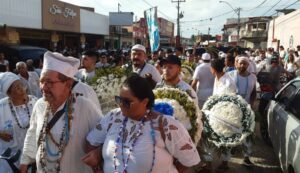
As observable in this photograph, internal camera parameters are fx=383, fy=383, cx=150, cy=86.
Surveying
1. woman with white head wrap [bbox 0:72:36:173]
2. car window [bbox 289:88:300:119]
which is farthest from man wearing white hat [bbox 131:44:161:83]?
woman with white head wrap [bbox 0:72:36:173]

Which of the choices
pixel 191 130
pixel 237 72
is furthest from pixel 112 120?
pixel 237 72

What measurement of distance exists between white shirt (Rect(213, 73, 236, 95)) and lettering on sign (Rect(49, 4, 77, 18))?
21.1m

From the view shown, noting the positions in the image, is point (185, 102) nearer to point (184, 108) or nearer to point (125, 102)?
point (184, 108)

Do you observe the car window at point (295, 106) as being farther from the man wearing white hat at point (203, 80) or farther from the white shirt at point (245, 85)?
the man wearing white hat at point (203, 80)

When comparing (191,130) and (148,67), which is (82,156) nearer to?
(191,130)

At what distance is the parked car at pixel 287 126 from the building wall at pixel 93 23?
27.5 metres

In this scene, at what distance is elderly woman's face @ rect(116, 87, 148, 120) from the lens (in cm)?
290

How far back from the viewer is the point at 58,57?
10.5ft

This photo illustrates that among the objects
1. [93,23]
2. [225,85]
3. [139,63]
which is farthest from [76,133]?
[93,23]

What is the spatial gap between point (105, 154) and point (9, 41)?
2067 centimetres

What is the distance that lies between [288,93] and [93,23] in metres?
31.3

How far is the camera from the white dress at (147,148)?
2852mm

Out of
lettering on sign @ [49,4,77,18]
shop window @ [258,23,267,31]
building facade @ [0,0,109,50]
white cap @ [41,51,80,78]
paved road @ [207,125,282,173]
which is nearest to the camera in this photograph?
white cap @ [41,51,80,78]

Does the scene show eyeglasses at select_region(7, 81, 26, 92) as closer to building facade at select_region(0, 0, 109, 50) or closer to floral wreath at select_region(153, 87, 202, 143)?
floral wreath at select_region(153, 87, 202, 143)
